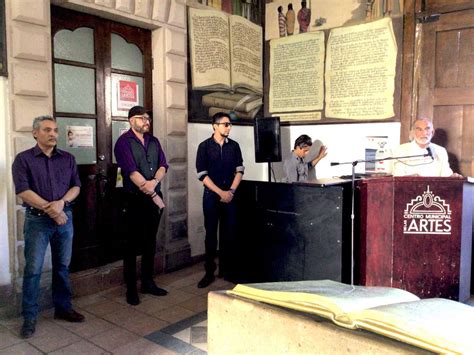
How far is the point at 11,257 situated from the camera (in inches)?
125

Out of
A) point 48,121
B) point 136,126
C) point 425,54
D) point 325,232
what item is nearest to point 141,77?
point 136,126

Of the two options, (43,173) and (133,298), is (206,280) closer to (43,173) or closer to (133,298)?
(133,298)

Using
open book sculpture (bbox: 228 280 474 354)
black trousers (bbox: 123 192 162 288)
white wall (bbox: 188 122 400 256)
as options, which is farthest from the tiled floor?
open book sculpture (bbox: 228 280 474 354)

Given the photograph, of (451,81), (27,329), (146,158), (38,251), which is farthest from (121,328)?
(451,81)

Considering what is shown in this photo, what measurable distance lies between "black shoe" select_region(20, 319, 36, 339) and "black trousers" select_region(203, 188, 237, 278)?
1.57 meters

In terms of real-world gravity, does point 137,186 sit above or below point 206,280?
above

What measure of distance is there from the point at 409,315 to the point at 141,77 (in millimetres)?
3806

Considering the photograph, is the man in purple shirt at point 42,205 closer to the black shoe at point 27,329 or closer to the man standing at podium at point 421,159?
the black shoe at point 27,329

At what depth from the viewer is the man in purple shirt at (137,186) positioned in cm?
339

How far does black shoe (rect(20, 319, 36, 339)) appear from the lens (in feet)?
9.29

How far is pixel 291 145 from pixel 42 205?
337 centimetres

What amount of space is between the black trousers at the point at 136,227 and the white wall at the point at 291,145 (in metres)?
1.06

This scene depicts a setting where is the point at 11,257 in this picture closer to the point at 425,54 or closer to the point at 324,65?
the point at 324,65

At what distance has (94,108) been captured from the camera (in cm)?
382
